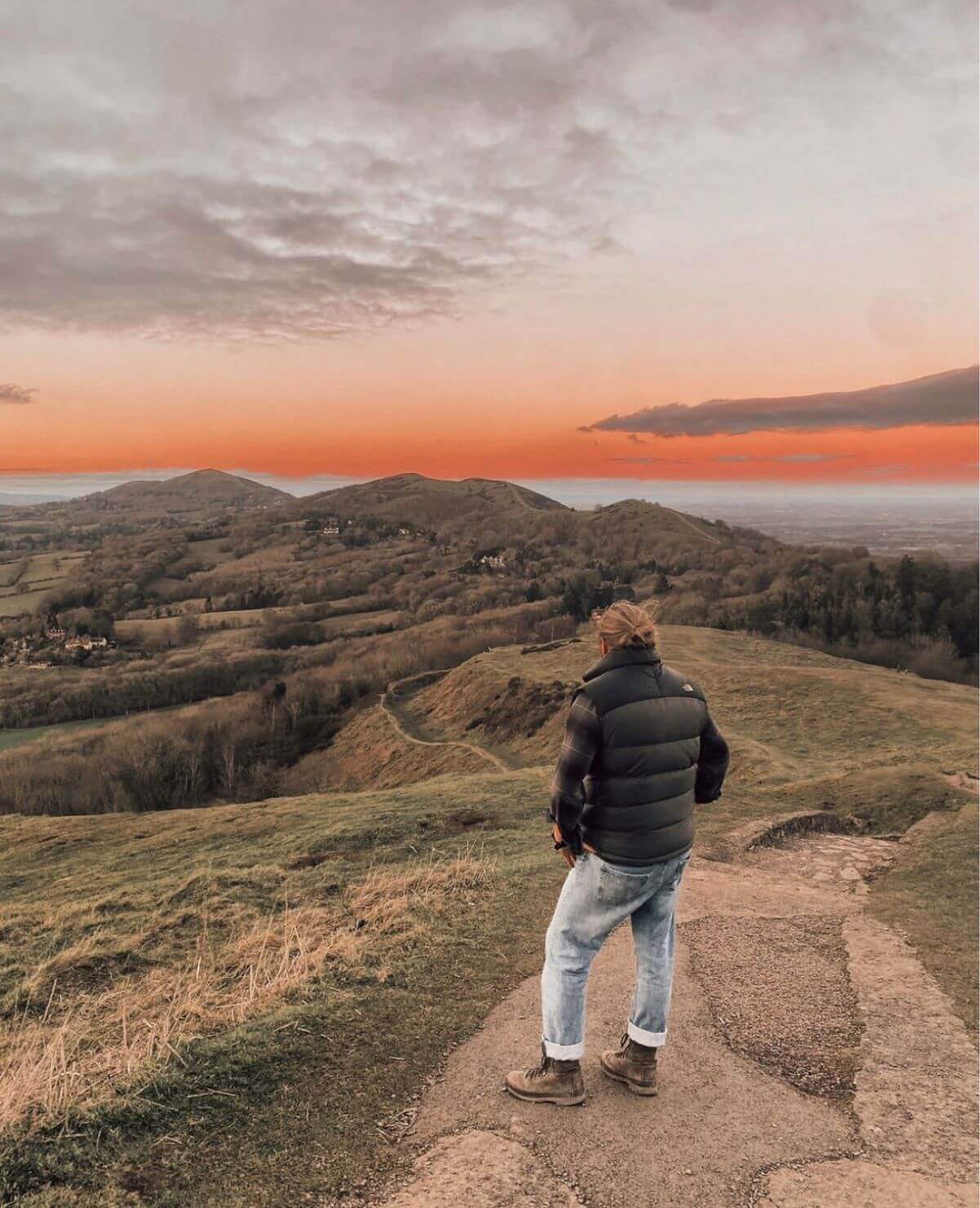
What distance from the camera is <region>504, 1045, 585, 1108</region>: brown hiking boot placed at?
16.4 feet

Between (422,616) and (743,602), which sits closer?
(743,602)

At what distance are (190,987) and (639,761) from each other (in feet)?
19.5

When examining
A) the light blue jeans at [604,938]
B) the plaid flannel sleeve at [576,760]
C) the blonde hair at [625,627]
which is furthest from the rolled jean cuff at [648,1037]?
the blonde hair at [625,627]

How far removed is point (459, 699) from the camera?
6681 cm

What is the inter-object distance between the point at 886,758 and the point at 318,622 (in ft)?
475

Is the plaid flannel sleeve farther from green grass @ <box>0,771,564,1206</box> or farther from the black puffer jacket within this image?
green grass @ <box>0,771,564,1206</box>

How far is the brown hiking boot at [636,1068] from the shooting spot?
516 centimetres

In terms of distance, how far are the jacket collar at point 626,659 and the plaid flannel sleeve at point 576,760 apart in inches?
8.4

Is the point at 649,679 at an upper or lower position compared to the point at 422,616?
upper

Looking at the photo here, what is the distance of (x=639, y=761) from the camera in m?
4.67

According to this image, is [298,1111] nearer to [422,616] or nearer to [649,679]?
[649,679]

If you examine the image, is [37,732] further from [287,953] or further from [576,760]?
[576,760]

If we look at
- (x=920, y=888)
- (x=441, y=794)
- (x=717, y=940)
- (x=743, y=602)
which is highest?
(x=717, y=940)

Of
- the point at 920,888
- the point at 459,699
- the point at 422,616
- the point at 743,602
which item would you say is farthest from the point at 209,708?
the point at 920,888
